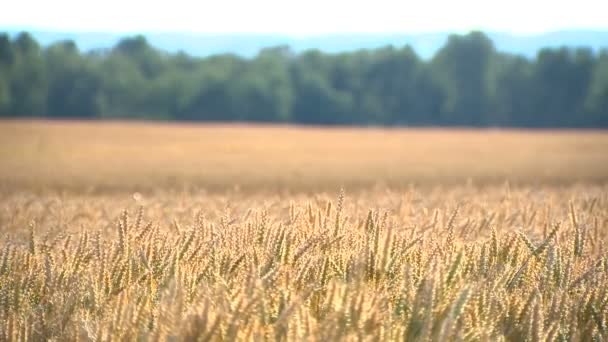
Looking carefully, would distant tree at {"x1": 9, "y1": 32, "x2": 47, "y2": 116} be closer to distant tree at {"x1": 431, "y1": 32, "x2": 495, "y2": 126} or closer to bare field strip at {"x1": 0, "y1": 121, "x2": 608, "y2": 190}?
bare field strip at {"x1": 0, "y1": 121, "x2": 608, "y2": 190}

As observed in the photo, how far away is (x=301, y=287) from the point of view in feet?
11.8

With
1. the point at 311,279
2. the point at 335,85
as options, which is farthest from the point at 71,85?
the point at 311,279

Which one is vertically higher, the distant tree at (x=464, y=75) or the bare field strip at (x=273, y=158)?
the distant tree at (x=464, y=75)

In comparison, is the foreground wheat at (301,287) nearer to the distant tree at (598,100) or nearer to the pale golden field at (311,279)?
the pale golden field at (311,279)

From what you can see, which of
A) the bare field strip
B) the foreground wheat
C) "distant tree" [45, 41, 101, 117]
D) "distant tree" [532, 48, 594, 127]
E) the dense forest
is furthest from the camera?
"distant tree" [532, 48, 594, 127]

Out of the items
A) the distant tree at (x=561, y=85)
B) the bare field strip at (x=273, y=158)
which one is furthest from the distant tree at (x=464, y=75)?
the bare field strip at (x=273, y=158)

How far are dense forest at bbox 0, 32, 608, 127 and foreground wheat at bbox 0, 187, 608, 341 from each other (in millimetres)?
64960

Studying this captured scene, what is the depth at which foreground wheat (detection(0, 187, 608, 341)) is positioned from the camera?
2.79 metres

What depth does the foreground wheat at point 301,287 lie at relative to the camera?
2.79 m

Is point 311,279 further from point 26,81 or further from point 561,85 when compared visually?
point 561,85

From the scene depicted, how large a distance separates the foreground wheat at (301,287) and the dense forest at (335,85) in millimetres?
64960

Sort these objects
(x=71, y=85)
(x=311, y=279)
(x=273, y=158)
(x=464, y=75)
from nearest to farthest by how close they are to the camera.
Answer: (x=311, y=279)
(x=273, y=158)
(x=71, y=85)
(x=464, y=75)

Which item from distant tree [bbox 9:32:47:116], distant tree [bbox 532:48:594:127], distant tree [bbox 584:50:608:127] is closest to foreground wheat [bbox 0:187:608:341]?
distant tree [bbox 9:32:47:116]

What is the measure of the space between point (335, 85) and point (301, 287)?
8051cm
